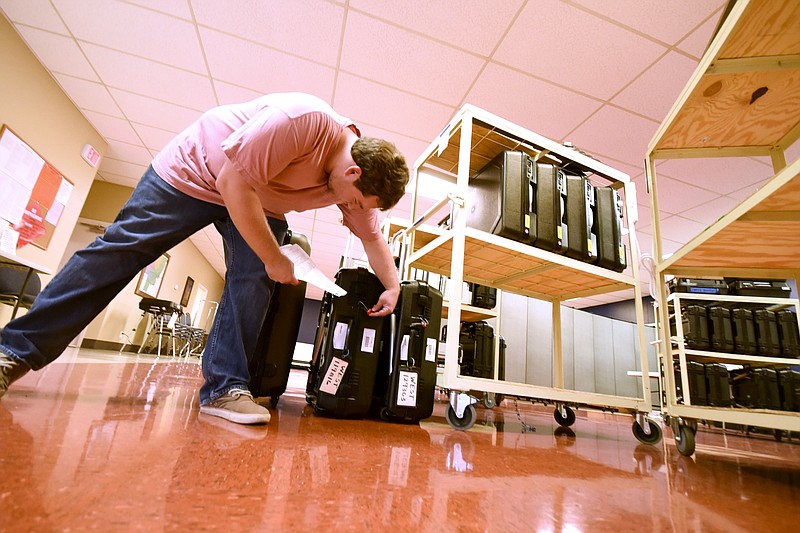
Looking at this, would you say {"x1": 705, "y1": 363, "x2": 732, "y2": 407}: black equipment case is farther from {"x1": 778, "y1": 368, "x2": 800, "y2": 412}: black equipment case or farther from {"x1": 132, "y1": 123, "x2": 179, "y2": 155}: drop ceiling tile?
{"x1": 132, "y1": 123, "x2": 179, "y2": 155}: drop ceiling tile

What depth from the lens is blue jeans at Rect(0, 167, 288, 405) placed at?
95cm

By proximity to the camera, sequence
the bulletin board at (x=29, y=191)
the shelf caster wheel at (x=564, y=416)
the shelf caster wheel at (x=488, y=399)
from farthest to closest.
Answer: the bulletin board at (x=29, y=191) → the shelf caster wheel at (x=488, y=399) → the shelf caster wheel at (x=564, y=416)

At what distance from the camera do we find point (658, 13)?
215cm

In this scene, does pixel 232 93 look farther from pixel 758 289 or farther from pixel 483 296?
pixel 758 289

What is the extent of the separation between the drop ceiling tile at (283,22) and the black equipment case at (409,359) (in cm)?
202

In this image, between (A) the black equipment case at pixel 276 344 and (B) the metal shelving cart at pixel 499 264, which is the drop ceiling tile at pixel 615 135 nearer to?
(B) the metal shelving cart at pixel 499 264

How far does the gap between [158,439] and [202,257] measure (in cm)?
956

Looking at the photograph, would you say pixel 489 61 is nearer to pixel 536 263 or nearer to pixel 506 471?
pixel 536 263

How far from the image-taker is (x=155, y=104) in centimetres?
354

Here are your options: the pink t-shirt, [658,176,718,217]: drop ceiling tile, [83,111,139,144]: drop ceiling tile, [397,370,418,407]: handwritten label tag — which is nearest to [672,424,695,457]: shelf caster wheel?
[397,370,418,407]: handwritten label tag

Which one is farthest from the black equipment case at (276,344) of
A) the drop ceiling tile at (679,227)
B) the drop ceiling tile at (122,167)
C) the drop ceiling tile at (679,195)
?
the drop ceiling tile at (679,227)

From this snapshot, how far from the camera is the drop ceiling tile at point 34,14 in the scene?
258 centimetres

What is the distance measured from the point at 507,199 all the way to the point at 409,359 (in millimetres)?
889

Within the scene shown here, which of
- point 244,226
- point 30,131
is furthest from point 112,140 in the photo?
point 244,226
